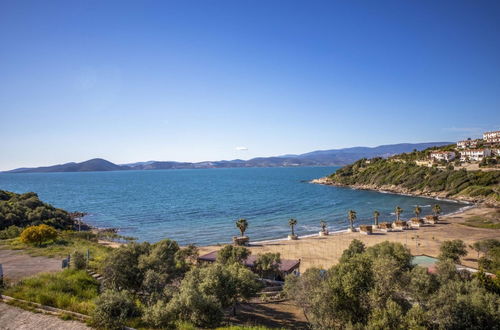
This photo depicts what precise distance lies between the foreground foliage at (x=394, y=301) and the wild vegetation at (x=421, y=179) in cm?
7339

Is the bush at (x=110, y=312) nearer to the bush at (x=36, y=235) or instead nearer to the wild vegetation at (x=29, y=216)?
the bush at (x=36, y=235)

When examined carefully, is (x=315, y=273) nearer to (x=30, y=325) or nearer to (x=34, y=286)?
(x=30, y=325)

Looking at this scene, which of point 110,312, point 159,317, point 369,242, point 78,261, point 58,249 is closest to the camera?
point 110,312

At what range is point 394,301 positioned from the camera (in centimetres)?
1112

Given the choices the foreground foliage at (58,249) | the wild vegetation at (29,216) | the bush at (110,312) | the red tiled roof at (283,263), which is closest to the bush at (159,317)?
the bush at (110,312)

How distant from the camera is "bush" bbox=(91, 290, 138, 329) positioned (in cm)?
1140

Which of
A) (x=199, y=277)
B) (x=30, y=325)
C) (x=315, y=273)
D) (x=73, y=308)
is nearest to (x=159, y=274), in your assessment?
(x=199, y=277)

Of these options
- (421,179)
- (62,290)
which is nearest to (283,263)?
(62,290)

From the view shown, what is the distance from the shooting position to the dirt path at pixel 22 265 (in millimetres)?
18450

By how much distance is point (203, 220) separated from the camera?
193 feet

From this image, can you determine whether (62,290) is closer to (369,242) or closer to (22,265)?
(22,265)

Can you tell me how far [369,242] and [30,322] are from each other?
35286mm

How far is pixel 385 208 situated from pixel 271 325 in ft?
205

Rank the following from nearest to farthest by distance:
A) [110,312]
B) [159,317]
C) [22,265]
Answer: [110,312] < [159,317] < [22,265]
